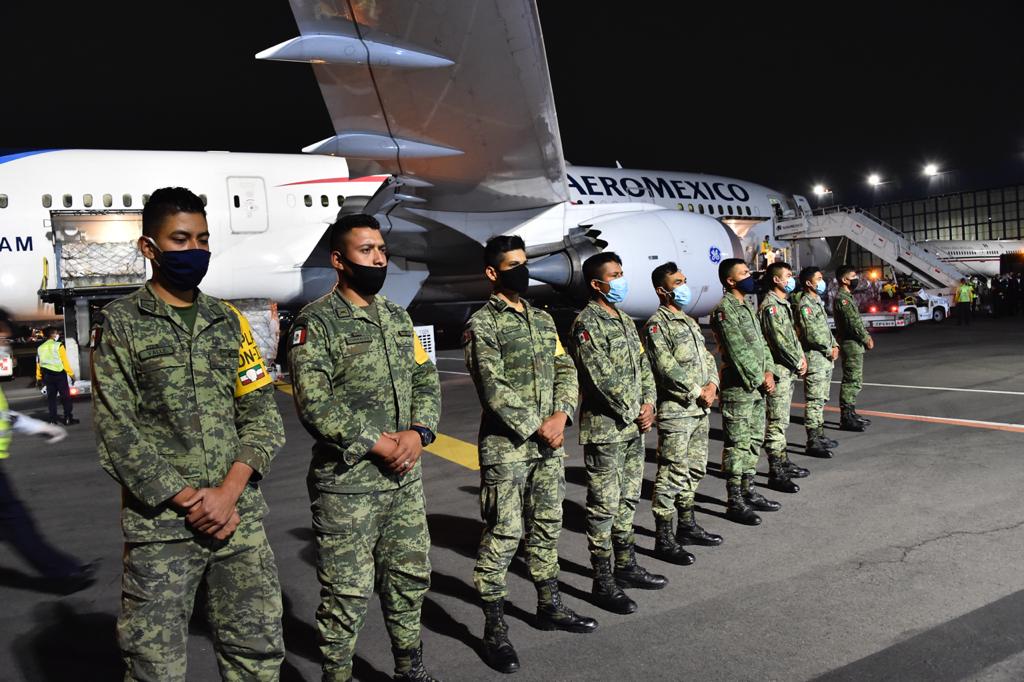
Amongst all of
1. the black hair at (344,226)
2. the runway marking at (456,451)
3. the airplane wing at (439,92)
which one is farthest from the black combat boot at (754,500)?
the airplane wing at (439,92)

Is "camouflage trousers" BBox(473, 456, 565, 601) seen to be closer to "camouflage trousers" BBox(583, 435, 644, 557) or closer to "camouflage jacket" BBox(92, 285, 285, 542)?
"camouflage trousers" BBox(583, 435, 644, 557)

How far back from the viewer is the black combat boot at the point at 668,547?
4441mm

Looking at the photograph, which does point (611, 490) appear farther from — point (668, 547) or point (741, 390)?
point (741, 390)

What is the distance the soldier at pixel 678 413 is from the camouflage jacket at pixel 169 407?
9.16 feet

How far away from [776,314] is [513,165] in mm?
4881

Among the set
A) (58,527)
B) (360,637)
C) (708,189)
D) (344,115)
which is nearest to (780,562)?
(360,637)

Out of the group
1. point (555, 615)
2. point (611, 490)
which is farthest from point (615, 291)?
point (555, 615)

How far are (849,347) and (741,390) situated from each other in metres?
3.34

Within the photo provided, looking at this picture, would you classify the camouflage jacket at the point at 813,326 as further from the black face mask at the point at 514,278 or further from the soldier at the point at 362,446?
the soldier at the point at 362,446

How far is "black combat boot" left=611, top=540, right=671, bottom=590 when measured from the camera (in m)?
4.10

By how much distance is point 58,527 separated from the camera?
5.55m

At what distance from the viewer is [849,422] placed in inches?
312

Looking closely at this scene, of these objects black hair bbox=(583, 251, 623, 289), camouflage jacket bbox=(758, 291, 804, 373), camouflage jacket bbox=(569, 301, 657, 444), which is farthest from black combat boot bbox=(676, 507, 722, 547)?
camouflage jacket bbox=(758, 291, 804, 373)

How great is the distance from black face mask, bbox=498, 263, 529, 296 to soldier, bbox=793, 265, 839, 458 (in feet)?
13.8
